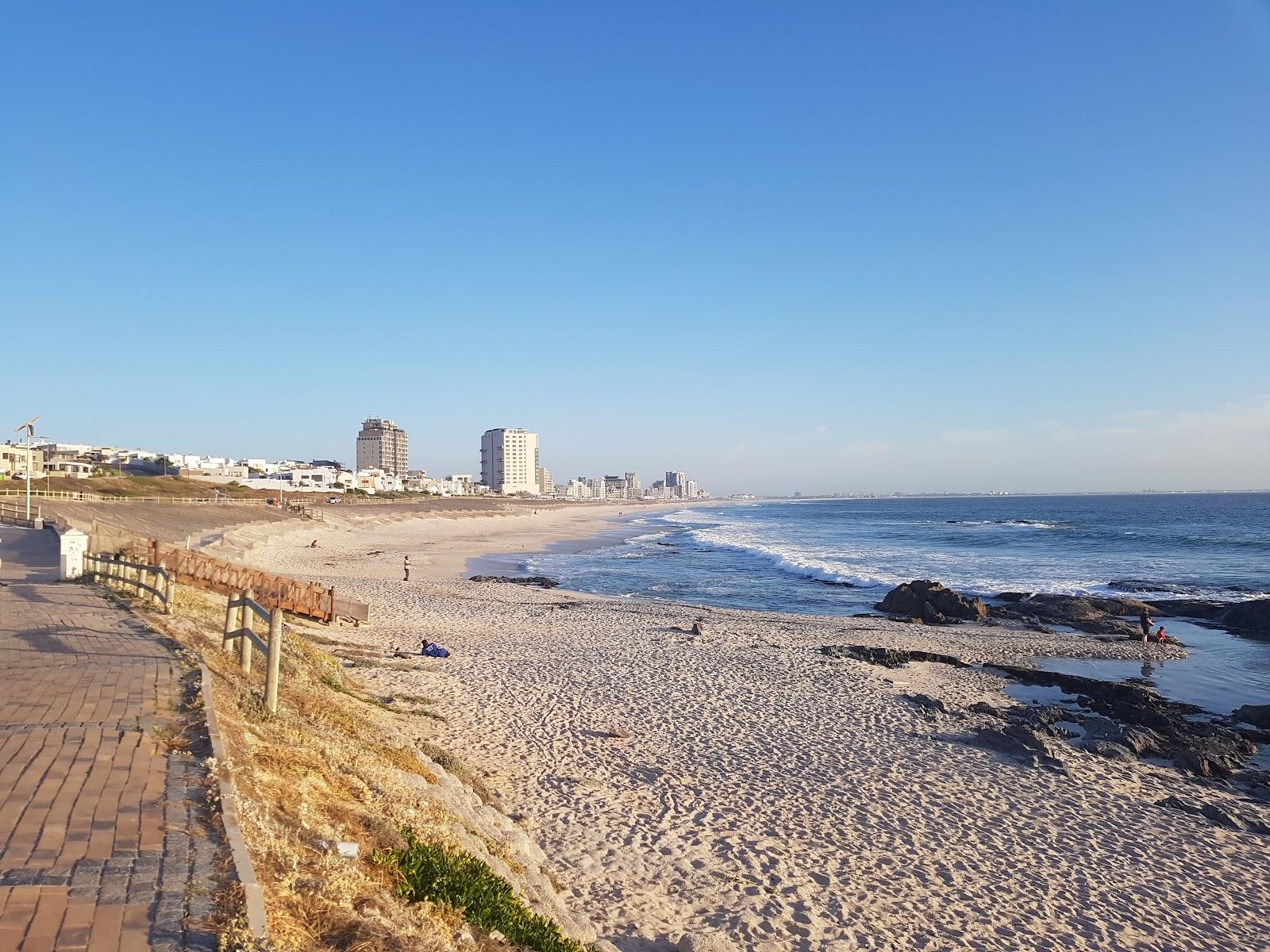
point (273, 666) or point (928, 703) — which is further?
point (928, 703)

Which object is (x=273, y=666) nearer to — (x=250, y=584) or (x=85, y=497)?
(x=250, y=584)

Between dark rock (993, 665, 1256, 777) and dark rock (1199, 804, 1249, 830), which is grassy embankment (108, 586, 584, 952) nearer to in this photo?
dark rock (1199, 804, 1249, 830)

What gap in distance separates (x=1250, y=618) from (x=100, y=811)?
32410mm

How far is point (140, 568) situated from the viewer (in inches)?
591

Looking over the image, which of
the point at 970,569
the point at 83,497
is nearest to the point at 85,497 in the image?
the point at 83,497

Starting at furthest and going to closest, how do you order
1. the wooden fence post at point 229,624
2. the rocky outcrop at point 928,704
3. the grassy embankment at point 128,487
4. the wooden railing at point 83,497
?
the grassy embankment at point 128,487
the wooden railing at point 83,497
the rocky outcrop at point 928,704
the wooden fence post at point 229,624

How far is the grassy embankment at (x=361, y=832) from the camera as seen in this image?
4.29 metres

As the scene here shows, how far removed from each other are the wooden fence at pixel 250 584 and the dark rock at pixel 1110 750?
16918mm

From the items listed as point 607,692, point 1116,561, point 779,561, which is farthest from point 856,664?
point 1116,561

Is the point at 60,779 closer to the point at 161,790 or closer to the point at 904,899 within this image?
the point at 161,790

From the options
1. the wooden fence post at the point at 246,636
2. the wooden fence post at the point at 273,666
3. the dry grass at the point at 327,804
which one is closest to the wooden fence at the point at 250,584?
the dry grass at the point at 327,804

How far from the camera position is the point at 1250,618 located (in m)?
26.4

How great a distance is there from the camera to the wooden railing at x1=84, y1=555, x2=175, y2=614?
13.2m

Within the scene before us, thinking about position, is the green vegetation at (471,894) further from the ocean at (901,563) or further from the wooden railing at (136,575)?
the ocean at (901,563)
